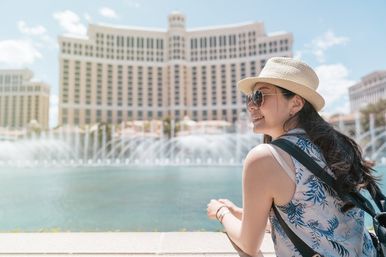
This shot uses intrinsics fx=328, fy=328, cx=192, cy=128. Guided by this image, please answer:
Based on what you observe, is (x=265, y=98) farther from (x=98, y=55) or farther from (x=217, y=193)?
(x=98, y=55)

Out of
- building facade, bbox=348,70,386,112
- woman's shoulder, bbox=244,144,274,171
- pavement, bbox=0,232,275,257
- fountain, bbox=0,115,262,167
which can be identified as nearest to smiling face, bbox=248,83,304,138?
woman's shoulder, bbox=244,144,274,171

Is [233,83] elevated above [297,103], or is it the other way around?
[233,83]

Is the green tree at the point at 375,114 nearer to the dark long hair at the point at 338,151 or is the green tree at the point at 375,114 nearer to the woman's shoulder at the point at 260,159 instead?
Result: the dark long hair at the point at 338,151

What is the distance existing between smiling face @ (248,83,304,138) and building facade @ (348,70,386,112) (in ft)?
275

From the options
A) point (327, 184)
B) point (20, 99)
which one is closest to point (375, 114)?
point (327, 184)

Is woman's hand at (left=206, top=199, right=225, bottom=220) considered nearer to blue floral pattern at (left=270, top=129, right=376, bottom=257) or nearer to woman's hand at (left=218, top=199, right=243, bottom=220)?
woman's hand at (left=218, top=199, right=243, bottom=220)

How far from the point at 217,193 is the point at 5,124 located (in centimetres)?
9847

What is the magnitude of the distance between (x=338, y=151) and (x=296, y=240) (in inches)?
16.2

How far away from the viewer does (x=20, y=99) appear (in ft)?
305

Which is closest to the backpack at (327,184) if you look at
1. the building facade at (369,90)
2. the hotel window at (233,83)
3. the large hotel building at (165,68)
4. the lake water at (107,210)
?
the lake water at (107,210)

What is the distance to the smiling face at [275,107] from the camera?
5.13 feet

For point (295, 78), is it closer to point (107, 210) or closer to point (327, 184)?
point (327, 184)

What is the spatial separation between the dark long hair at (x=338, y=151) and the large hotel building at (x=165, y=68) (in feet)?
271

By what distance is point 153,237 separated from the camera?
9.24 feet
